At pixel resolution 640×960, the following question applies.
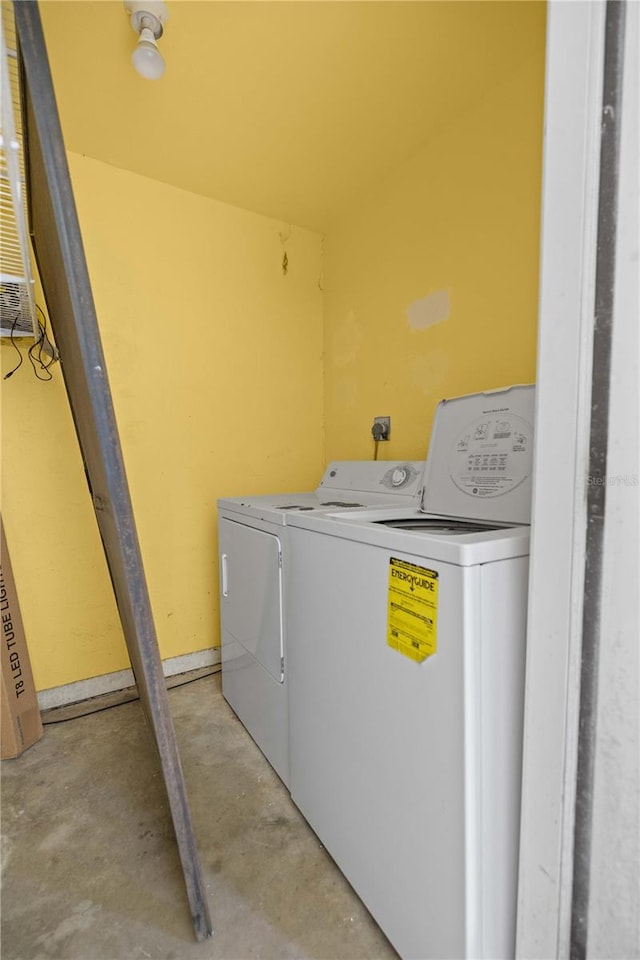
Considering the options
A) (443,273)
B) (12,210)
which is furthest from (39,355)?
(443,273)

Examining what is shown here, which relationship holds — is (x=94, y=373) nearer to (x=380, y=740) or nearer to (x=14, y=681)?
(x=380, y=740)

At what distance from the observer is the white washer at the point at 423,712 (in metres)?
0.84

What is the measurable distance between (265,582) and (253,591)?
0.14 metres

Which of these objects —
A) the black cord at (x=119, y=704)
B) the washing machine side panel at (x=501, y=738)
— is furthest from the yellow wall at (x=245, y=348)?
the washing machine side panel at (x=501, y=738)

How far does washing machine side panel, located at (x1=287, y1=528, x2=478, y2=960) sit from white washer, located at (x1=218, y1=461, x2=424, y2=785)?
5.1 inches

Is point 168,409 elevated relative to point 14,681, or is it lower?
elevated

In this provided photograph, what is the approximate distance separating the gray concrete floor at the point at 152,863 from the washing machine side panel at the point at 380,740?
0.11 meters

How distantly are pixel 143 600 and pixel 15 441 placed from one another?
4.95 feet

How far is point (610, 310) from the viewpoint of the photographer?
709mm

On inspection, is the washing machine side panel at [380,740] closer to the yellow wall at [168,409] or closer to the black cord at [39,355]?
the yellow wall at [168,409]

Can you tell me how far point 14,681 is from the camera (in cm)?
181

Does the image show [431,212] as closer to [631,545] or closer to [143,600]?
[631,545]

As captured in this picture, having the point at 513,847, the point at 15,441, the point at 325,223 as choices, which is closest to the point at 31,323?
the point at 15,441

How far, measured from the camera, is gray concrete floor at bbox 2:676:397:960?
109 centimetres
